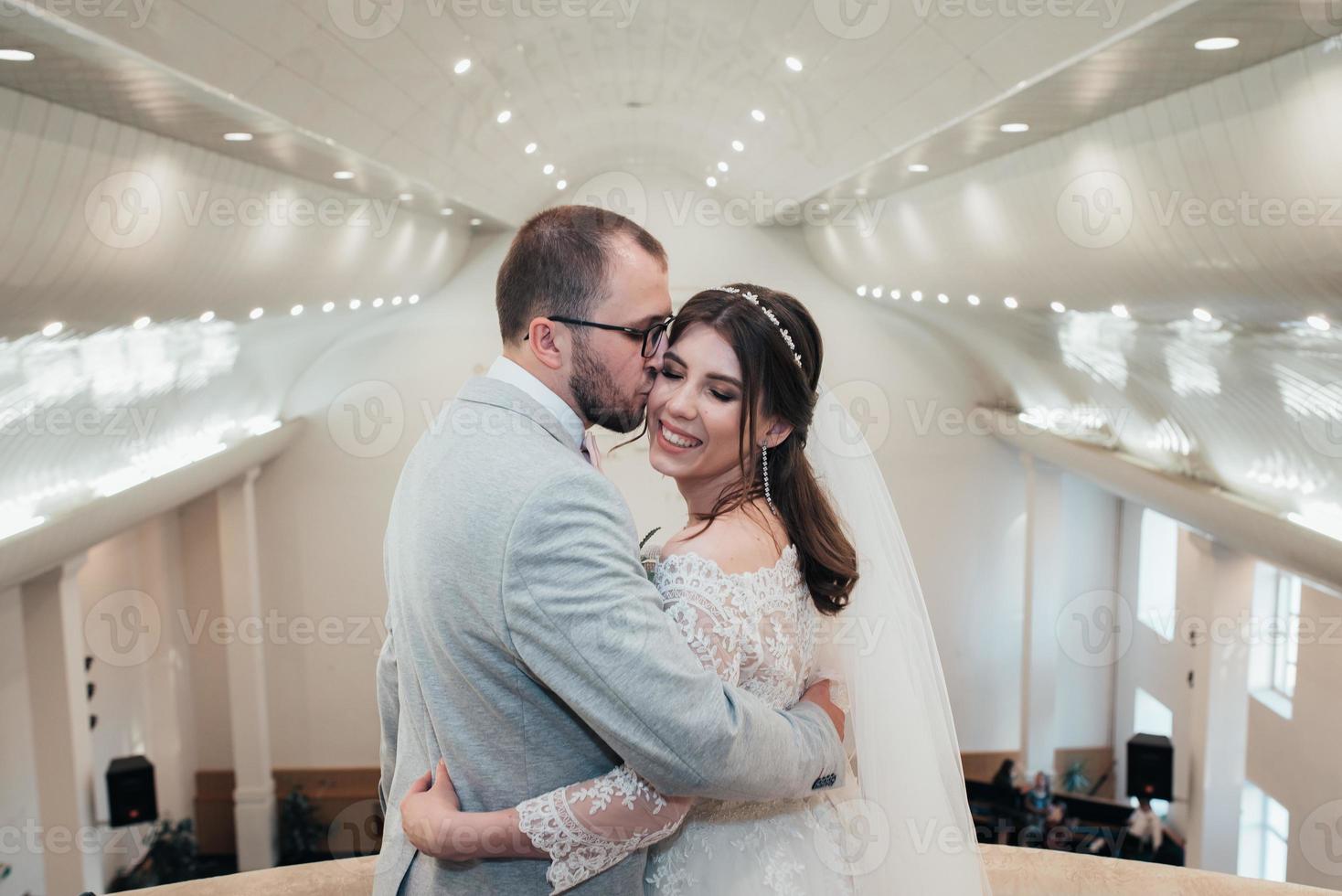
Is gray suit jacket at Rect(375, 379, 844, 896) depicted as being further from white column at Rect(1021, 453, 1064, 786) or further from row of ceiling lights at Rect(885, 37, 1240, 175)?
white column at Rect(1021, 453, 1064, 786)

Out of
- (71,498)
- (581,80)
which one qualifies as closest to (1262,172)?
(581,80)

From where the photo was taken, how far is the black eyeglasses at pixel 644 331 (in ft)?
6.22

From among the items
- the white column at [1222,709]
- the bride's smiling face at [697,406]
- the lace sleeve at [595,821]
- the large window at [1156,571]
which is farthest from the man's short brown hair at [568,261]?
the large window at [1156,571]

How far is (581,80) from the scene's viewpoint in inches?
295

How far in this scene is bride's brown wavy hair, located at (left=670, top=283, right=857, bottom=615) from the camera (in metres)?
2.23

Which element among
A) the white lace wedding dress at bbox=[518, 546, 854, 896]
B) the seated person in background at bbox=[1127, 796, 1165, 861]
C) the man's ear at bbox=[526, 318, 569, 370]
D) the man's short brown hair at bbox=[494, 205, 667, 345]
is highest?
the man's short brown hair at bbox=[494, 205, 667, 345]

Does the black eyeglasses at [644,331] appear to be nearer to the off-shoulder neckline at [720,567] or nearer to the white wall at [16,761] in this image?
the off-shoulder neckline at [720,567]

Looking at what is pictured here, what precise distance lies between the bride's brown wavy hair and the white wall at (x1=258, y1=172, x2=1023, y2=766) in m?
9.45

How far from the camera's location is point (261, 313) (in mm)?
8156

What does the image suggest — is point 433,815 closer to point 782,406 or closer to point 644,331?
point 644,331

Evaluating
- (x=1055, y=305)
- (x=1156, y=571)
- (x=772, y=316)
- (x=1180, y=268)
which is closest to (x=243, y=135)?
(x=772, y=316)

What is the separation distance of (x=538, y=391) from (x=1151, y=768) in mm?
9773

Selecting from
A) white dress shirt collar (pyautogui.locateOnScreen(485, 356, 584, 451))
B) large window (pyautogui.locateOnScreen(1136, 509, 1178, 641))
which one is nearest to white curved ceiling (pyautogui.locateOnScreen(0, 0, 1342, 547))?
white dress shirt collar (pyautogui.locateOnScreen(485, 356, 584, 451))

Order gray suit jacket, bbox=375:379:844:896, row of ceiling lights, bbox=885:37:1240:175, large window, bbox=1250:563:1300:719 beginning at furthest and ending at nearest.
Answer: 1. large window, bbox=1250:563:1300:719
2. row of ceiling lights, bbox=885:37:1240:175
3. gray suit jacket, bbox=375:379:844:896
